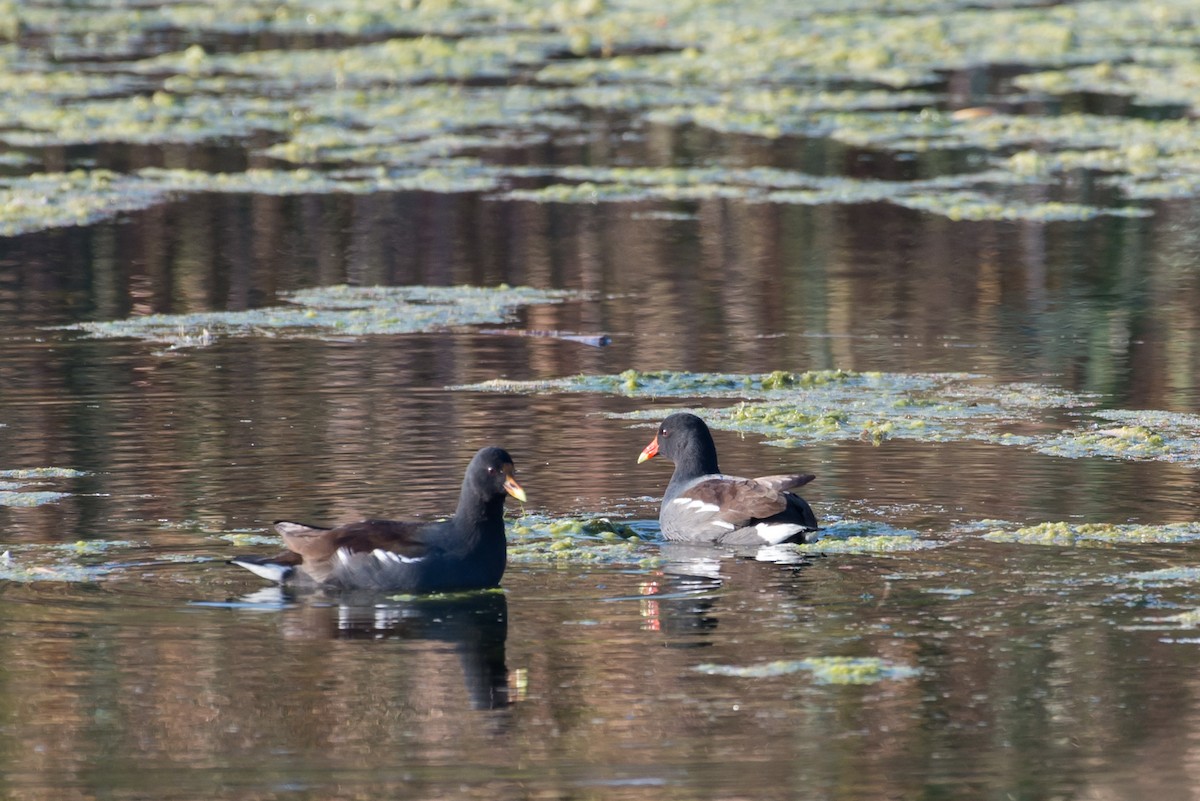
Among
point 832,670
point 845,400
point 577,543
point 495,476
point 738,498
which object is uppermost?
point 495,476

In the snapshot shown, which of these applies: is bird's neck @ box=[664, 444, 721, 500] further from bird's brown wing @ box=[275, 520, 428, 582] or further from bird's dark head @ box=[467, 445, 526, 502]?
bird's brown wing @ box=[275, 520, 428, 582]

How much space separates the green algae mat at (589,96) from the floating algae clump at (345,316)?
389cm

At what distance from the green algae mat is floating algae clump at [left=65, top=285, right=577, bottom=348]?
3890 millimetres

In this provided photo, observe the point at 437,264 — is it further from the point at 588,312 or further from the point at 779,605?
the point at 779,605

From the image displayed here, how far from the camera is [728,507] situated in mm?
10352

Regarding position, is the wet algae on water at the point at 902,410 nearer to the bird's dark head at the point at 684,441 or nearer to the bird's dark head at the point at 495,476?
the bird's dark head at the point at 684,441

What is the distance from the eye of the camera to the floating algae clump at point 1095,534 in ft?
32.0

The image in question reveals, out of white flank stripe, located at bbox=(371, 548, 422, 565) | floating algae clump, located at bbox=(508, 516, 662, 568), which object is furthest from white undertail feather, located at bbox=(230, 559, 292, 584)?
floating algae clump, located at bbox=(508, 516, 662, 568)

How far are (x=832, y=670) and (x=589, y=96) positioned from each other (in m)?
19.3

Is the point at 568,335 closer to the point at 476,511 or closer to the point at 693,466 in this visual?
the point at 693,466

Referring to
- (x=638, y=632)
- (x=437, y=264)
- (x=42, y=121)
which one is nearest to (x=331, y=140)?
(x=42, y=121)

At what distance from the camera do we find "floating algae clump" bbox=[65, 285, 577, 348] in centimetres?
1525

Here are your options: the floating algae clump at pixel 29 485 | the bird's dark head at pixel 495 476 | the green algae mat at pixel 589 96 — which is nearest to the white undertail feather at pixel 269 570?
the bird's dark head at pixel 495 476

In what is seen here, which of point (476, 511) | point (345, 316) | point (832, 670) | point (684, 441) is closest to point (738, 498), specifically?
point (684, 441)
